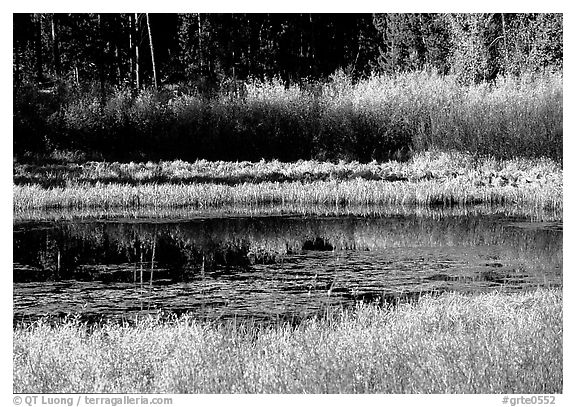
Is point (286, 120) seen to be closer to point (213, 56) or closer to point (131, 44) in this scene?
point (213, 56)

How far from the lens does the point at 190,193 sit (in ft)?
56.9

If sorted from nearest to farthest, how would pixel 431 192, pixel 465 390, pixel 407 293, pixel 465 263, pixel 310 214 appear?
pixel 465 390
pixel 407 293
pixel 465 263
pixel 310 214
pixel 431 192

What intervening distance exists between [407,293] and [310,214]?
6.23 meters

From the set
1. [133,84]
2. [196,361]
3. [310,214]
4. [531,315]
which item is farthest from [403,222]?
[133,84]

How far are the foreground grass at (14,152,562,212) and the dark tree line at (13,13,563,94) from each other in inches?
250

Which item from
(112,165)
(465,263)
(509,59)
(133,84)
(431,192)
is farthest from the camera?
(133,84)

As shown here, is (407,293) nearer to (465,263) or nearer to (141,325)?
(465,263)

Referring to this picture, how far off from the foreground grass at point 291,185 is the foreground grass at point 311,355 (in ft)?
28.4

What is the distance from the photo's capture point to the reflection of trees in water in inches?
474

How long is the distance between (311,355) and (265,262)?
5.13 m

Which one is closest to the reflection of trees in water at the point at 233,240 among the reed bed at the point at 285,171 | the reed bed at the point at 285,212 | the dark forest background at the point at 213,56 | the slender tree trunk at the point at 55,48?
the reed bed at the point at 285,212

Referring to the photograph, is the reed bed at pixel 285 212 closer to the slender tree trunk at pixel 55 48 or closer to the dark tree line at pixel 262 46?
the dark tree line at pixel 262 46

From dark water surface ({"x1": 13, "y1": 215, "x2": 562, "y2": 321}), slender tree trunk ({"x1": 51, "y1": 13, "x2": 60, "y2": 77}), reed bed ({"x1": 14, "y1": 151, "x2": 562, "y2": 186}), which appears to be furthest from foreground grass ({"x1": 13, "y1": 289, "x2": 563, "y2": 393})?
slender tree trunk ({"x1": 51, "y1": 13, "x2": 60, "y2": 77})
